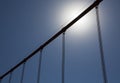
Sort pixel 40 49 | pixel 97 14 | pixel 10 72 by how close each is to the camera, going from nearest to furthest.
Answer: pixel 97 14 → pixel 40 49 → pixel 10 72

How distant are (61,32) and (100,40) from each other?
68 cm

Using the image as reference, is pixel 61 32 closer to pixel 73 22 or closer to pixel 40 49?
pixel 73 22

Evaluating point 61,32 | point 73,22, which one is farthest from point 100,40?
point 61,32

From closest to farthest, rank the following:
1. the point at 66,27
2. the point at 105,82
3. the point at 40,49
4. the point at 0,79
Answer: the point at 105,82 < the point at 66,27 < the point at 40,49 < the point at 0,79

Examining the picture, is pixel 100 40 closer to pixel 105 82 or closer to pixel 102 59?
pixel 102 59

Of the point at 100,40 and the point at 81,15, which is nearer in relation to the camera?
the point at 100,40

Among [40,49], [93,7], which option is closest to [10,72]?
[40,49]

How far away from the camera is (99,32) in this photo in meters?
1.69

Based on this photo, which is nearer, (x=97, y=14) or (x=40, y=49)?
(x=97, y=14)

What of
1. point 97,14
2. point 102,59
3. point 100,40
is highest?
point 97,14

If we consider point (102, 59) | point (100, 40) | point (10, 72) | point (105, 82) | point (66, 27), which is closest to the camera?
point (105, 82)

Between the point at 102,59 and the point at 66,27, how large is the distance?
0.74 m

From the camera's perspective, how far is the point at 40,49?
2.75 meters

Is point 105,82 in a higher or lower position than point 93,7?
lower
